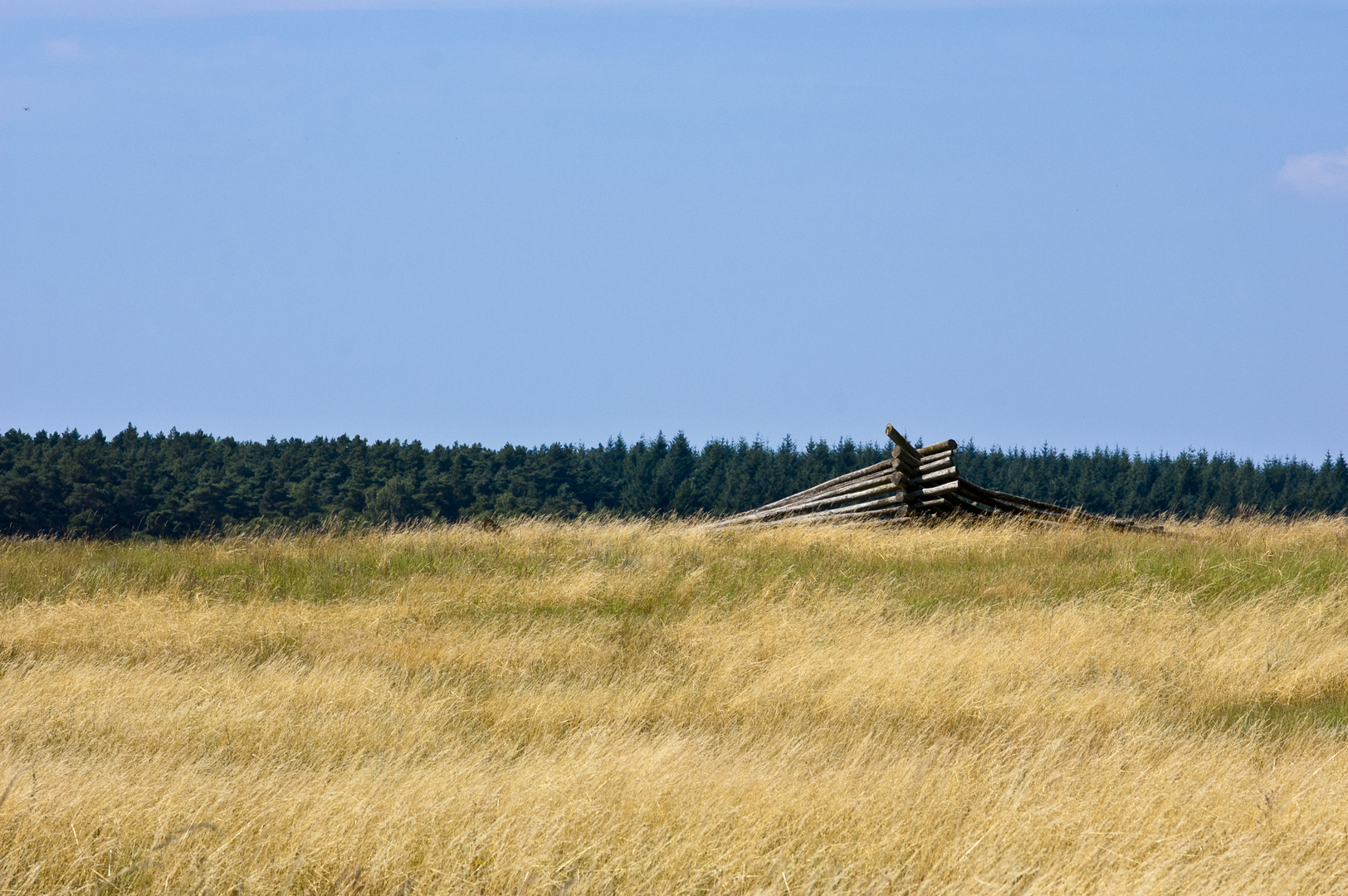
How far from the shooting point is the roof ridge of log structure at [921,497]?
16547mm

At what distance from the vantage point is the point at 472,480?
8644cm

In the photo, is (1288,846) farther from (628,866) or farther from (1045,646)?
(1045,646)

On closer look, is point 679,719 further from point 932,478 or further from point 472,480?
point 472,480

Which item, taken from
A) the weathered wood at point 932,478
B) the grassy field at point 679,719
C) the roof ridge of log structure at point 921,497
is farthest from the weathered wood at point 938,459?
the grassy field at point 679,719

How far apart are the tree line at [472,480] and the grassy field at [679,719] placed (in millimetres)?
36467

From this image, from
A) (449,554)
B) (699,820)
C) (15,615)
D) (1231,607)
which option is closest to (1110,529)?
(1231,607)

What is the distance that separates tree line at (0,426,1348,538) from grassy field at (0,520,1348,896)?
3647cm

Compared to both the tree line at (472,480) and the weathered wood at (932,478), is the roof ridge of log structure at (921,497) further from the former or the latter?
the tree line at (472,480)

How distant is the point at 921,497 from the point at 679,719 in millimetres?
10934

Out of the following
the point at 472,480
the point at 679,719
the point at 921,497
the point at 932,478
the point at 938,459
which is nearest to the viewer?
the point at 679,719

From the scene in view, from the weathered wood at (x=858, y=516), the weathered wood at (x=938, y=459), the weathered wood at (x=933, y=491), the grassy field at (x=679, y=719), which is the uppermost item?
the weathered wood at (x=938, y=459)

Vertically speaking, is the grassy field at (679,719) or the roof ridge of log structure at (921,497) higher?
the roof ridge of log structure at (921,497)

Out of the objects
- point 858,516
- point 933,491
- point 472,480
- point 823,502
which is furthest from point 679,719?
point 472,480

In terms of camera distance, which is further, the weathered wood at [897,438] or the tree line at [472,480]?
the tree line at [472,480]
